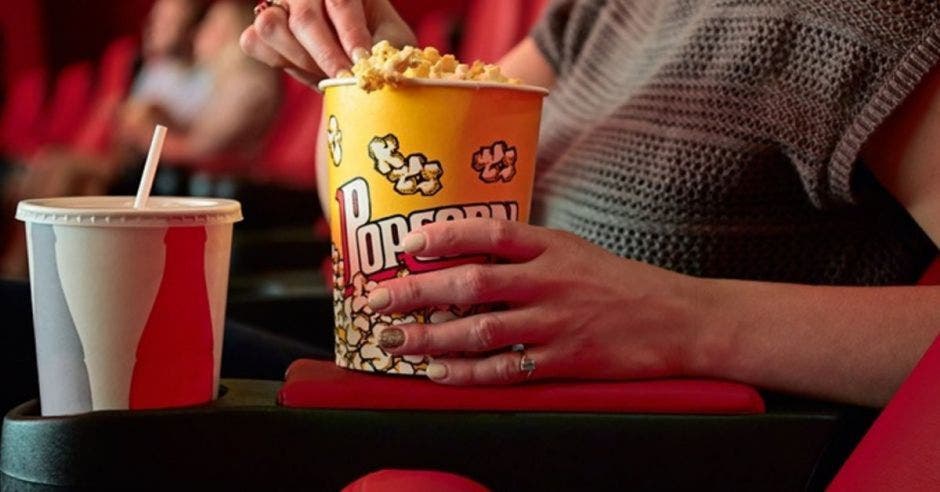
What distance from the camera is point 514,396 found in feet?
2.51

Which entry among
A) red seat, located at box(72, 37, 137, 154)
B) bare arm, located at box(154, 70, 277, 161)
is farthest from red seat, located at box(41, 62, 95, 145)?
bare arm, located at box(154, 70, 277, 161)

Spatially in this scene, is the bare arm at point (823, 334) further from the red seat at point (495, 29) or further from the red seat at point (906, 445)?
the red seat at point (495, 29)

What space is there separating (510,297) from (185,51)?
16.4ft

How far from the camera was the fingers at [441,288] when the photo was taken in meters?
0.77

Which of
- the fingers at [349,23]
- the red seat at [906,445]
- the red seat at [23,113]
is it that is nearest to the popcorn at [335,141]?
the fingers at [349,23]

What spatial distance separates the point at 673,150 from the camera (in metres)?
1.01

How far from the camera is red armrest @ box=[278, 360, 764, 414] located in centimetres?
75

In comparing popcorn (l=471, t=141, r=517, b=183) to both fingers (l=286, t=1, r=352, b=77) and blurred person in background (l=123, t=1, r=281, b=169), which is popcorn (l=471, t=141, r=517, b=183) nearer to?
fingers (l=286, t=1, r=352, b=77)

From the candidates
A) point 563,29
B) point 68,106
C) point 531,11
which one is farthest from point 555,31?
point 68,106

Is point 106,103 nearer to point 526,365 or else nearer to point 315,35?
point 315,35

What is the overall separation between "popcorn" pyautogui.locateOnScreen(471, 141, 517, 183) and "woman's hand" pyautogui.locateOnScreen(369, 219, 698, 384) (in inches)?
1.4

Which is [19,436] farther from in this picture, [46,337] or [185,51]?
[185,51]

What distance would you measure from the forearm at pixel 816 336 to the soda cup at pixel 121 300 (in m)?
0.33

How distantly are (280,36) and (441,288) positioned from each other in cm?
28
